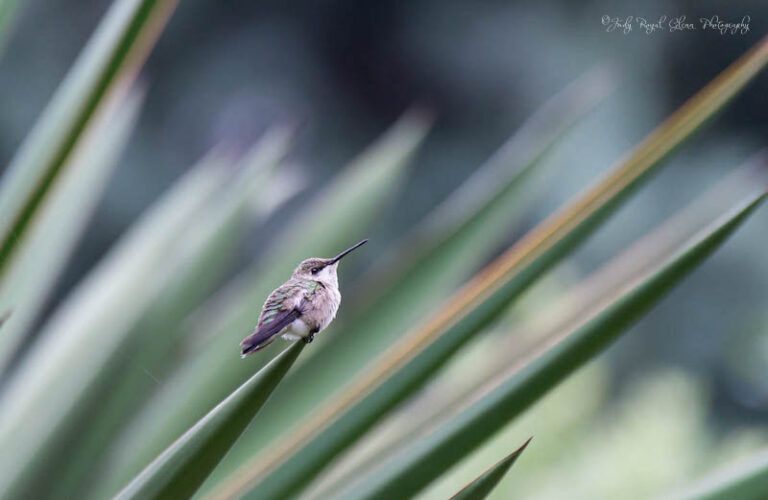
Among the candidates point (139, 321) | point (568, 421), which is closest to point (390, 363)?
point (139, 321)

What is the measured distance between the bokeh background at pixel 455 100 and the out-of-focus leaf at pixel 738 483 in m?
3.77

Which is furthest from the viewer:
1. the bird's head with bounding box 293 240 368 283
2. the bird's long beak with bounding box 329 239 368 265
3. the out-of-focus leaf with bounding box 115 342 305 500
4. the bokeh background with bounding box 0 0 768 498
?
the bokeh background with bounding box 0 0 768 498

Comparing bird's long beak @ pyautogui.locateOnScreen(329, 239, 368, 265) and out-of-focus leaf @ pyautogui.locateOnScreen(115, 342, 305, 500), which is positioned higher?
bird's long beak @ pyautogui.locateOnScreen(329, 239, 368, 265)

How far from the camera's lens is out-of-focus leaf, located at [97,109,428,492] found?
0.81m

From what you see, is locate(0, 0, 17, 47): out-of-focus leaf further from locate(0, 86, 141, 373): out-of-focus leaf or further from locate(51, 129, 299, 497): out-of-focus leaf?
locate(51, 129, 299, 497): out-of-focus leaf

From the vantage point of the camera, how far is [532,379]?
0.59 m

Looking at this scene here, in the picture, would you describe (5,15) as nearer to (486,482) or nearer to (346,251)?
(346,251)

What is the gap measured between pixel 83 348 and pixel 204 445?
0.32 m

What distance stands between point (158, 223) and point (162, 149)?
4281 mm

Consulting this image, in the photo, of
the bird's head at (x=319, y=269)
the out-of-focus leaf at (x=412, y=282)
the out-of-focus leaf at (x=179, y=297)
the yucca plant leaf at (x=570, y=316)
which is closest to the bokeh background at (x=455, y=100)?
the out-of-focus leaf at (x=179, y=297)

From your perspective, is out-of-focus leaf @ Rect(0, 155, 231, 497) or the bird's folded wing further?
the bird's folded wing

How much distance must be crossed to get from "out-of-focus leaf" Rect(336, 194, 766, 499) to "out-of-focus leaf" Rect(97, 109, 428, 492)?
196 millimetres

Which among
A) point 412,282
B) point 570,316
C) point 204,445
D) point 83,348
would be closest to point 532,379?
point 570,316

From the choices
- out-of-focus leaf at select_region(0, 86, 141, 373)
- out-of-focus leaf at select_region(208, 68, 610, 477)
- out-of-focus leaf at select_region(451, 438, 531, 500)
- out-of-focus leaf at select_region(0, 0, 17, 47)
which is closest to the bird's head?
out-of-focus leaf at select_region(208, 68, 610, 477)
